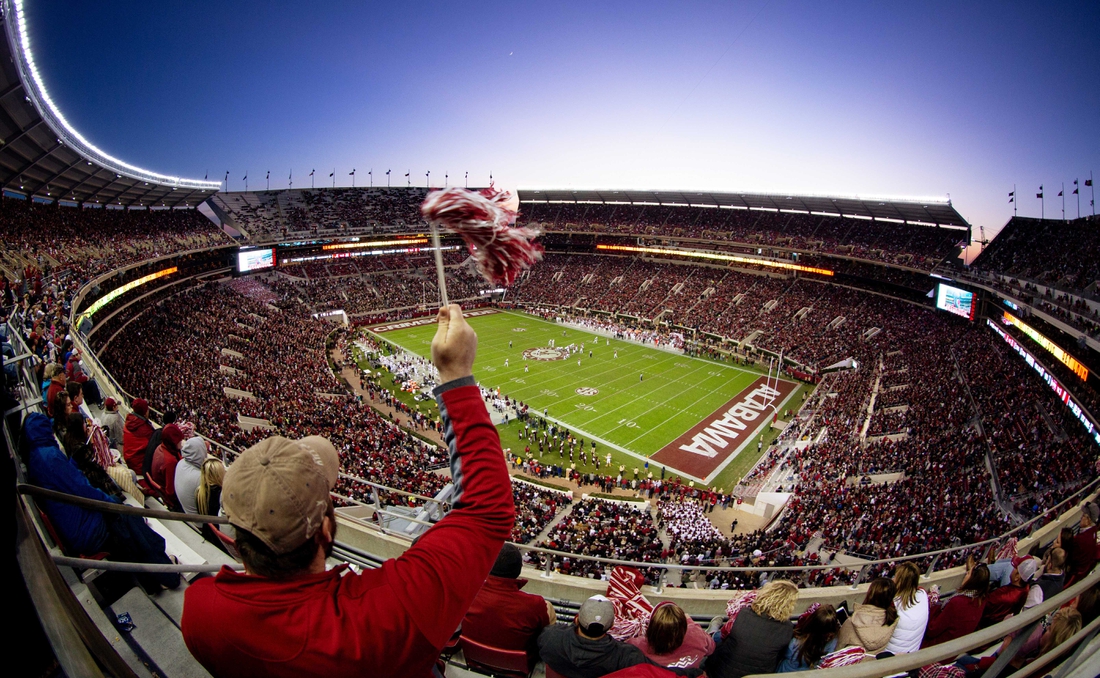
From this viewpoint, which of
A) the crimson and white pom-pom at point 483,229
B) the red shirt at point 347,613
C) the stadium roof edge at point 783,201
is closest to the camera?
the red shirt at point 347,613

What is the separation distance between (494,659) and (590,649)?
704 mm

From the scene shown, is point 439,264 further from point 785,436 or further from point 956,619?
point 785,436

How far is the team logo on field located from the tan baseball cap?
3755 cm

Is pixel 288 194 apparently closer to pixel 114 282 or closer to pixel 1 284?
pixel 114 282

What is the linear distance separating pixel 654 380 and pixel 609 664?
1288 inches

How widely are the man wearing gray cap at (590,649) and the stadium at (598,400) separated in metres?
0.10

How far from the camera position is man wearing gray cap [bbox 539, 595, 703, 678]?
2.93 meters

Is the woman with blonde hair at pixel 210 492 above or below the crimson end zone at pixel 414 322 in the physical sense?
above

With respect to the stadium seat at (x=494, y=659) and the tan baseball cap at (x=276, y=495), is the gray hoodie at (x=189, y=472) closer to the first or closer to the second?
the stadium seat at (x=494, y=659)

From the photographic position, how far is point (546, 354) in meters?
40.1

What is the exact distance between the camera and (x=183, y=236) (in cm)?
4622

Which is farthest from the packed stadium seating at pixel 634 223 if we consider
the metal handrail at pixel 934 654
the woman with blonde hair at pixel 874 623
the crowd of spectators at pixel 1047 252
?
the metal handrail at pixel 934 654

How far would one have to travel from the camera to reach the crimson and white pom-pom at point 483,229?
2750 millimetres

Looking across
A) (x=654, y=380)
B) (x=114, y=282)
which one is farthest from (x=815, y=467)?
(x=114, y=282)
